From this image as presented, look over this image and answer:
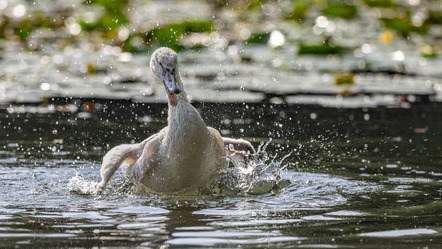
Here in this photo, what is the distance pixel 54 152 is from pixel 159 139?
2.12 metres

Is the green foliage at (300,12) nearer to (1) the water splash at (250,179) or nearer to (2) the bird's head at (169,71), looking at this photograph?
(1) the water splash at (250,179)

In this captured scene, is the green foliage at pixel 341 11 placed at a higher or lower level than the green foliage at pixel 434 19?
higher

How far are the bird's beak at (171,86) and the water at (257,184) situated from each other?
0.93 metres

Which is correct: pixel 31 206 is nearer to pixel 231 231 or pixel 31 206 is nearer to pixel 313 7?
pixel 231 231

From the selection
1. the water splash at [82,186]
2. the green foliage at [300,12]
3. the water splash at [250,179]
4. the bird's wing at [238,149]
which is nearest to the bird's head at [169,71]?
the water splash at [250,179]

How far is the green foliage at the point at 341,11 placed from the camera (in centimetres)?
1916

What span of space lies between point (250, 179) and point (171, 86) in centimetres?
136

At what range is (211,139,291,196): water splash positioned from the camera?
818 centimetres

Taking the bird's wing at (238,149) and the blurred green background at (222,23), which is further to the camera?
the blurred green background at (222,23)

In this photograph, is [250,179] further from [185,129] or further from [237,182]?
[185,129]

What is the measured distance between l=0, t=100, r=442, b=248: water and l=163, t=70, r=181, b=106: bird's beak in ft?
3.05

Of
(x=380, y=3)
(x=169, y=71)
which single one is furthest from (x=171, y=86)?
(x=380, y=3)

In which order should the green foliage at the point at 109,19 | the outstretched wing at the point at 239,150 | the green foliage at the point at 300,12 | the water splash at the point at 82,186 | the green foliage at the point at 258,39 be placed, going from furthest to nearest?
the green foliage at the point at 300,12 → the green foliage at the point at 109,19 → the green foliage at the point at 258,39 → the outstretched wing at the point at 239,150 → the water splash at the point at 82,186

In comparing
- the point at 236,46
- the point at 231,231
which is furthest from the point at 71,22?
the point at 231,231
